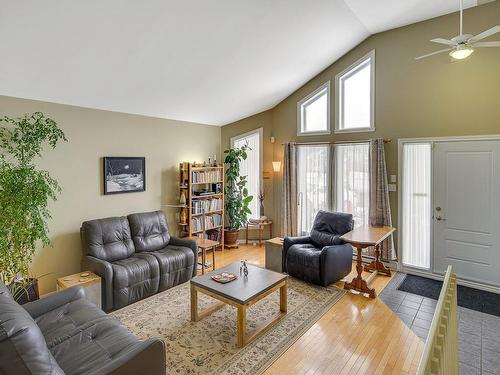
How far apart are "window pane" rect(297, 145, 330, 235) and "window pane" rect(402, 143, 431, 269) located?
1.31 metres

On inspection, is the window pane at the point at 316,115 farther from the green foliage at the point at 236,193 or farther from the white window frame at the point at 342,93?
the green foliage at the point at 236,193

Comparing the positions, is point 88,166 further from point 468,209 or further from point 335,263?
point 468,209

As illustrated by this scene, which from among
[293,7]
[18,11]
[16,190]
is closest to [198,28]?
[293,7]

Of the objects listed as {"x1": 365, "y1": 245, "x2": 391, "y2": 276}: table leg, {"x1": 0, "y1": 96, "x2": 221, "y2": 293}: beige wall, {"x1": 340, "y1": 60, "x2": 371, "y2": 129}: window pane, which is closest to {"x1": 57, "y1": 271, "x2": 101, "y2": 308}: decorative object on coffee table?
{"x1": 0, "y1": 96, "x2": 221, "y2": 293}: beige wall

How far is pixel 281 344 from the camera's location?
2822 millimetres

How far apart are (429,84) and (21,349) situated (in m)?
5.30

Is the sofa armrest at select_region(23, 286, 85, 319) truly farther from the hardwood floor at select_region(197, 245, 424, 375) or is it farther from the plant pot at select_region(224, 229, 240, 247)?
the plant pot at select_region(224, 229, 240, 247)

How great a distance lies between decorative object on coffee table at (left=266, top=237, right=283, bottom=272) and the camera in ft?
15.1

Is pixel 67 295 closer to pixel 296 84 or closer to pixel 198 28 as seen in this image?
pixel 198 28

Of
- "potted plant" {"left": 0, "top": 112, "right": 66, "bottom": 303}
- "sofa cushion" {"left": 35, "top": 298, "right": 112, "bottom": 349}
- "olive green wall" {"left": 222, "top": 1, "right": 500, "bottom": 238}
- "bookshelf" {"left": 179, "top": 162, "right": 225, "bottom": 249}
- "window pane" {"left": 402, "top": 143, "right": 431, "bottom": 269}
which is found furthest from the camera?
"bookshelf" {"left": 179, "top": 162, "right": 225, "bottom": 249}

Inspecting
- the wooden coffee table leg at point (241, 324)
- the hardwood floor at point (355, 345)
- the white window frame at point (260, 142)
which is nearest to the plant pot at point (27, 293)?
the wooden coffee table leg at point (241, 324)

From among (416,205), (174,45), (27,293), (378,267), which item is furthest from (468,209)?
(27,293)

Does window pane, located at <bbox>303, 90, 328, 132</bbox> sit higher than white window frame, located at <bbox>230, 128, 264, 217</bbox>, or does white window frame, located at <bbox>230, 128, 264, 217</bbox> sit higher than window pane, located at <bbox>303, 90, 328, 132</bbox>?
window pane, located at <bbox>303, 90, 328, 132</bbox>

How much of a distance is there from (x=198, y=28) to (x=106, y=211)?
9.47 ft
